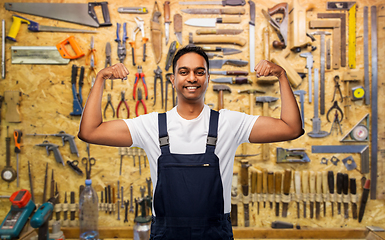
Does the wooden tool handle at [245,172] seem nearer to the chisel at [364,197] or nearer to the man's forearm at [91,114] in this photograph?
the chisel at [364,197]

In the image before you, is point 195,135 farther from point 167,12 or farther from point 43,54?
point 43,54

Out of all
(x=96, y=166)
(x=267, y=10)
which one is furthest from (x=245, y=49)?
(x=96, y=166)

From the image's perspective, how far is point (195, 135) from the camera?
45.4 inches

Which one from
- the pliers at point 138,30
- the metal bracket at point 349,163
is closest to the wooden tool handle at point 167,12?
the pliers at point 138,30

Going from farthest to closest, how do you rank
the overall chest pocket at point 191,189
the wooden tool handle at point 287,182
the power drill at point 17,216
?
the wooden tool handle at point 287,182
the power drill at point 17,216
the overall chest pocket at point 191,189

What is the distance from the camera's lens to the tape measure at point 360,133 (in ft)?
7.80

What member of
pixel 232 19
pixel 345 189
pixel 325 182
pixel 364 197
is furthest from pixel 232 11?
pixel 364 197

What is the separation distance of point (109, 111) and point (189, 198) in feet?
5.29

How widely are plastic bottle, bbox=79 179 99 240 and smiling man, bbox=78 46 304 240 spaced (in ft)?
4.96

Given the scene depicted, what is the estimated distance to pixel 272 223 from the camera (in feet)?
7.76

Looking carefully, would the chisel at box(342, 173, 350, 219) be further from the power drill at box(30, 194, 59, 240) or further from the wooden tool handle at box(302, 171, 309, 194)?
the power drill at box(30, 194, 59, 240)

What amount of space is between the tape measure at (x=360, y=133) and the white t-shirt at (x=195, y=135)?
69.5 inches

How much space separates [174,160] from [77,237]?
1917mm

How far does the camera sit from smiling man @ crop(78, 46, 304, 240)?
42.5 inches
